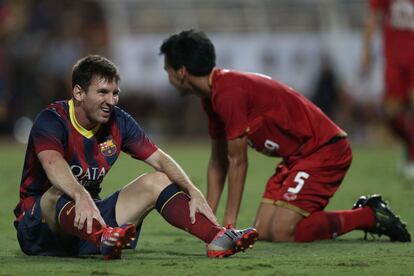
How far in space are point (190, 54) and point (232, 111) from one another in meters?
0.50

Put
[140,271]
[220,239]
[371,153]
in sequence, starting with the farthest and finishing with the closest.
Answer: [371,153] → [220,239] → [140,271]

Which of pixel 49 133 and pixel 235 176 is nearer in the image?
pixel 49 133

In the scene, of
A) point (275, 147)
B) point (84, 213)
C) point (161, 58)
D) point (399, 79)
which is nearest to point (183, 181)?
point (84, 213)

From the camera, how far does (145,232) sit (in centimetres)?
812

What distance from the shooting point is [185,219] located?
617 cm

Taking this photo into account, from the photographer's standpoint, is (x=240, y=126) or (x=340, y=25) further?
(x=340, y=25)

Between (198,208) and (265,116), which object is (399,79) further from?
(198,208)

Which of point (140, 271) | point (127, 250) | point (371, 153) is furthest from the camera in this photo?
point (371, 153)

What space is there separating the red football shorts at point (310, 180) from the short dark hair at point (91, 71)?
1940 mm

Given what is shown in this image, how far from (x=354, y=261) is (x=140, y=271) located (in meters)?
1.28

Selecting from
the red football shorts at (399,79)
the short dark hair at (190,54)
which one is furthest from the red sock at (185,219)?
the red football shorts at (399,79)

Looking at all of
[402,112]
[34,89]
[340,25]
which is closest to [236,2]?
[340,25]

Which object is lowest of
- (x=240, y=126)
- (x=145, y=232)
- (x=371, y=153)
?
(x=371, y=153)

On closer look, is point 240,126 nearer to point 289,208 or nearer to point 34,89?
point 289,208
